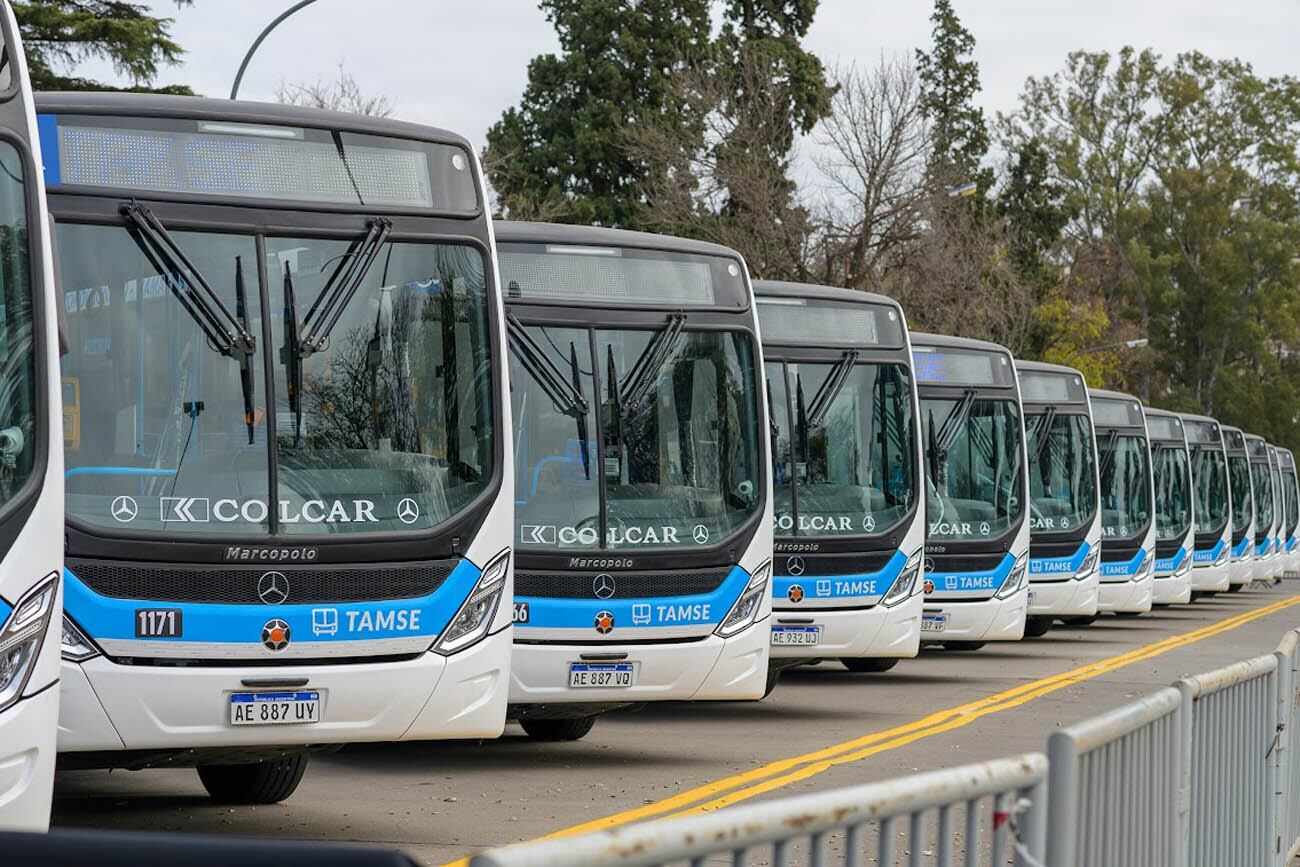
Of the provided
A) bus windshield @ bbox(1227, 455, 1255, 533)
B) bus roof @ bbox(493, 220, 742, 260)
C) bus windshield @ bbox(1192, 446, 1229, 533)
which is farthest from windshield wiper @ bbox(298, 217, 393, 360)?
bus windshield @ bbox(1227, 455, 1255, 533)

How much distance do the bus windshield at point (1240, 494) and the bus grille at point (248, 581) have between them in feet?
107

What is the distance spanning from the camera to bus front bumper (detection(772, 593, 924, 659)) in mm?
15289

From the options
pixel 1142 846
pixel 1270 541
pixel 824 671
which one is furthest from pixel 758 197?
pixel 1142 846

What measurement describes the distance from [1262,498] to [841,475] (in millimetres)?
32075

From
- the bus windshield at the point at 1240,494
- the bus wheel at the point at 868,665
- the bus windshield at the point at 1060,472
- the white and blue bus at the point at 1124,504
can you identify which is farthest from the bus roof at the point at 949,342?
the bus windshield at the point at 1240,494

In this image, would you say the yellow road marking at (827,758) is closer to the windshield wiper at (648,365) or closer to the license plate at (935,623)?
the license plate at (935,623)

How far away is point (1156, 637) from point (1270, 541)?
22252 mm

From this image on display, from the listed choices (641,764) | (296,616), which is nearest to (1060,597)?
(641,764)

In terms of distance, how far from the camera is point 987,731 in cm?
1402

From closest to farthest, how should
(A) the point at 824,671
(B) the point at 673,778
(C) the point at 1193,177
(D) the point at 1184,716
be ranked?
(D) the point at 1184,716
(B) the point at 673,778
(A) the point at 824,671
(C) the point at 1193,177

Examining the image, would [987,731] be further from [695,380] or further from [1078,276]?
[1078,276]

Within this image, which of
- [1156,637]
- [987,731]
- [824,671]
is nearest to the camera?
[987,731]

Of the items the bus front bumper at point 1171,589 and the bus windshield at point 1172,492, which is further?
the bus windshield at point 1172,492

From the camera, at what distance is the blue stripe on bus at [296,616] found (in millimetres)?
8195
